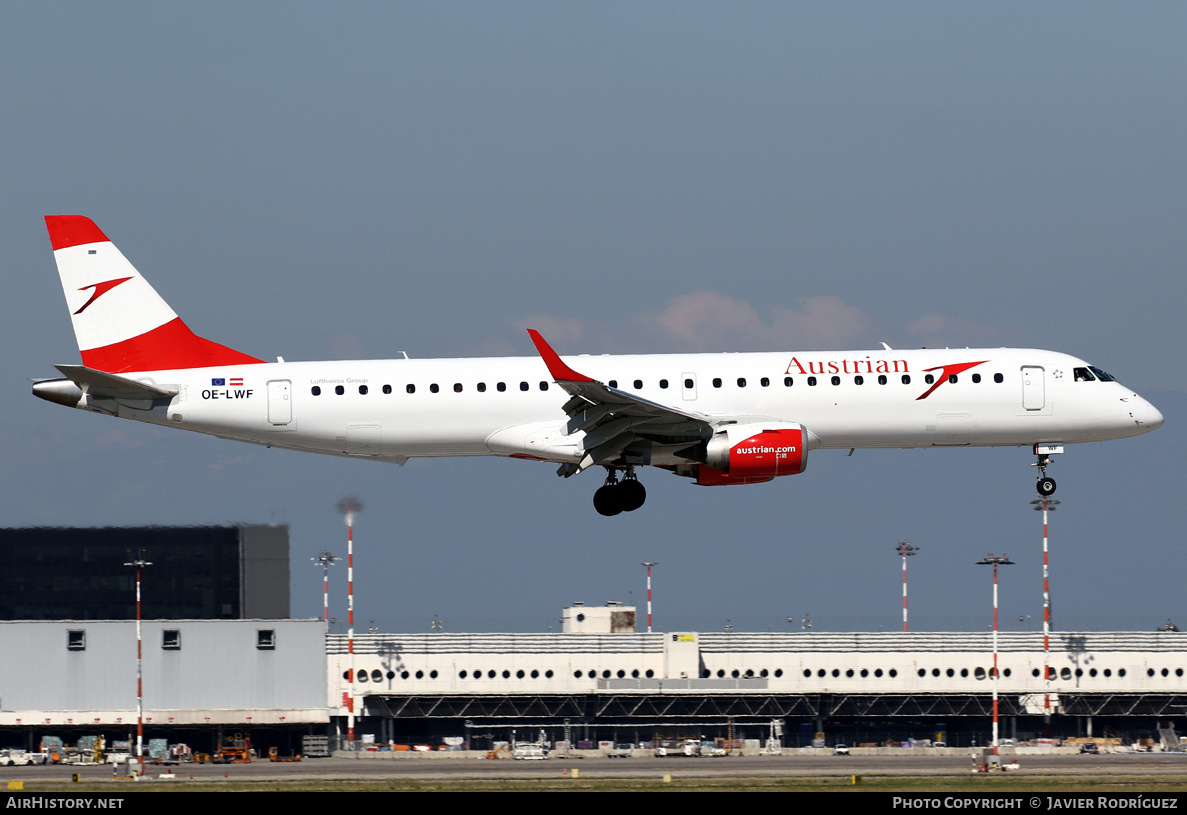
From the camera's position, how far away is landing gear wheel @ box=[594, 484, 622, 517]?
46.7m

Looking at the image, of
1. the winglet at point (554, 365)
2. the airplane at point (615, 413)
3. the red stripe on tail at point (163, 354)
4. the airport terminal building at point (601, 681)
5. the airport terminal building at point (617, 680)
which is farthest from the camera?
the airport terminal building at point (617, 680)

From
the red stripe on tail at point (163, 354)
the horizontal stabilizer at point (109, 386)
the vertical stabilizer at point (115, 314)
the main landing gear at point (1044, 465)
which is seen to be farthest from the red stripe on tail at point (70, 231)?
the main landing gear at point (1044, 465)

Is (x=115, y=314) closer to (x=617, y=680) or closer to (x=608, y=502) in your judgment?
(x=608, y=502)

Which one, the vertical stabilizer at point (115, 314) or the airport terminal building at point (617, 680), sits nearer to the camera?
the vertical stabilizer at point (115, 314)

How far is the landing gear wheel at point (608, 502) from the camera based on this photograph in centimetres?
4666

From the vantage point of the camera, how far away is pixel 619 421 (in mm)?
43781

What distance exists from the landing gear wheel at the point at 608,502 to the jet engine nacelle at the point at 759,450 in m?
4.12

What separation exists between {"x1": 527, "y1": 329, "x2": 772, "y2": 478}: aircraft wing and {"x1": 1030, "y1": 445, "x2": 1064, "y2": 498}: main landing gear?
9342 mm

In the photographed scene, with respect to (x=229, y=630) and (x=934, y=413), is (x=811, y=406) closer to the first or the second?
(x=934, y=413)

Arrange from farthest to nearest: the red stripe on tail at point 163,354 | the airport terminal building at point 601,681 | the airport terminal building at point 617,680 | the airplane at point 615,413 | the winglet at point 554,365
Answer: the airport terminal building at point 617,680 < the airport terminal building at point 601,681 < the red stripe on tail at point 163,354 < the airplane at point 615,413 < the winglet at point 554,365

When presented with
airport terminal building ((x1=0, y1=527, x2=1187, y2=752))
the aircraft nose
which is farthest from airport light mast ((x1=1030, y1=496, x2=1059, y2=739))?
the aircraft nose

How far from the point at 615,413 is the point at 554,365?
8.60 ft

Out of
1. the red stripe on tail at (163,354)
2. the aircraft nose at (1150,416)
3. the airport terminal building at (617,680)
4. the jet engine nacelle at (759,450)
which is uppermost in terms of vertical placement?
the red stripe on tail at (163,354)

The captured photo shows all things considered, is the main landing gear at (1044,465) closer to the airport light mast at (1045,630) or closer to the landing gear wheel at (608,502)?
the landing gear wheel at (608,502)
